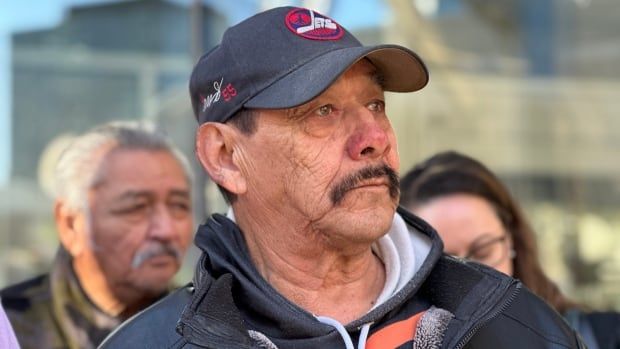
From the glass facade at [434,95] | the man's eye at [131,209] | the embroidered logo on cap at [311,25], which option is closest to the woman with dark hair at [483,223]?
the man's eye at [131,209]

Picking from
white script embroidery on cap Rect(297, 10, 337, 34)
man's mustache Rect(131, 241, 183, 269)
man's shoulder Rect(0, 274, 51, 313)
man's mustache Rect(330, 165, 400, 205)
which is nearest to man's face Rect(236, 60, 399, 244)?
man's mustache Rect(330, 165, 400, 205)

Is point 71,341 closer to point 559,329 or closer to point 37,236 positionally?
point 559,329

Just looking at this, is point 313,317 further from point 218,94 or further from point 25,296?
point 25,296

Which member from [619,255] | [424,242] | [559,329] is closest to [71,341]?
[424,242]

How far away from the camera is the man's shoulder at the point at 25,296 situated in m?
3.05

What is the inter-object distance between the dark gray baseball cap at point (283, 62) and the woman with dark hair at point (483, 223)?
0.90 meters

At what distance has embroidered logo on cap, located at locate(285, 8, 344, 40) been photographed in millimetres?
2086

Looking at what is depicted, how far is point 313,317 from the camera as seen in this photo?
1995 millimetres

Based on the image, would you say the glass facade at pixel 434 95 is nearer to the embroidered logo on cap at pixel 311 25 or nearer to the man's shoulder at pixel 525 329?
the embroidered logo on cap at pixel 311 25

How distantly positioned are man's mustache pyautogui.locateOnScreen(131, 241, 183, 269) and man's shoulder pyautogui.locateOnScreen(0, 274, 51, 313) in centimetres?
28

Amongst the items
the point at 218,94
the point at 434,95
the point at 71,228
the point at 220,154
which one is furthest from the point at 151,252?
the point at 434,95

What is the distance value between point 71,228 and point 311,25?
4.84 ft

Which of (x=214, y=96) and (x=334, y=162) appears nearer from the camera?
(x=334, y=162)

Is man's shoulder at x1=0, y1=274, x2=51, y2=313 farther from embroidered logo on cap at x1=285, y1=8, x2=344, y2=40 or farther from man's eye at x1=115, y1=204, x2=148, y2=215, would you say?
embroidered logo on cap at x1=285, y1=8, x2=344, y2=40
